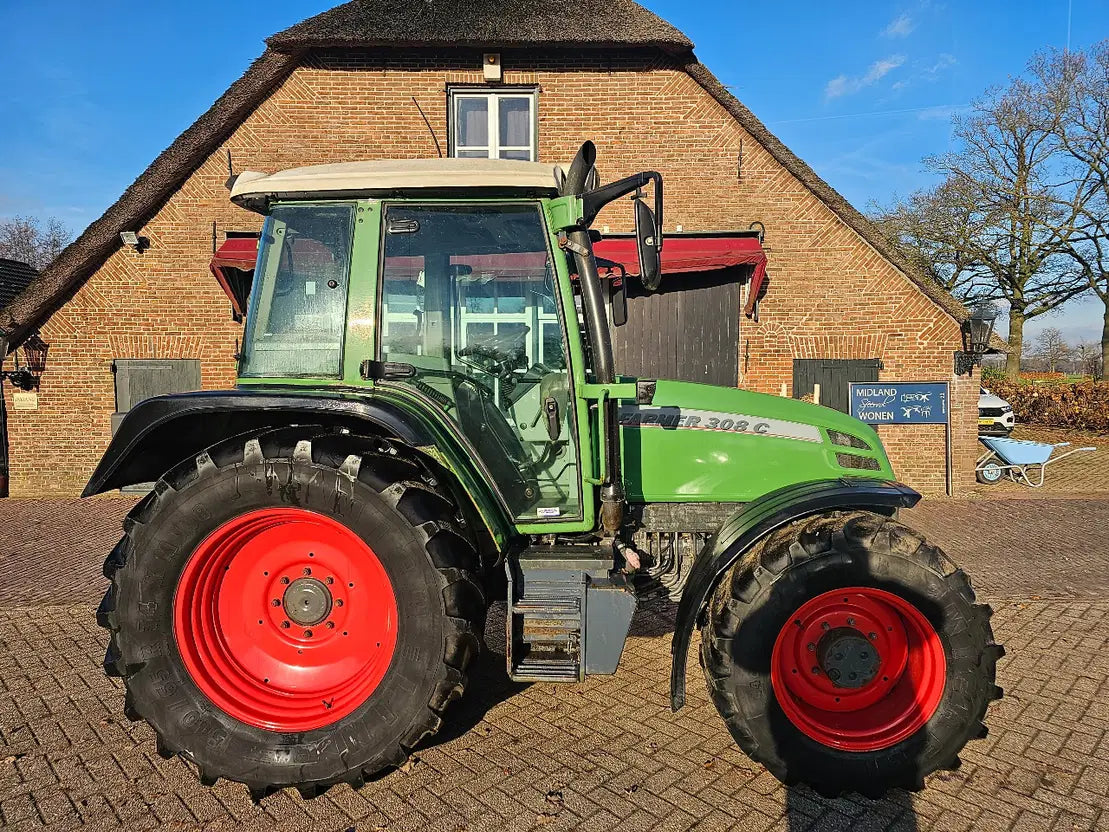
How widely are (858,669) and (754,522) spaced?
0.72 meters

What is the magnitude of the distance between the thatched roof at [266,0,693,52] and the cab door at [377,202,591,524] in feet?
25.9

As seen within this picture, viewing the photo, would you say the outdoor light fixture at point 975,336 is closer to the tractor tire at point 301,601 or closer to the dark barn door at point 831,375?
the dark barn door at point 831,375

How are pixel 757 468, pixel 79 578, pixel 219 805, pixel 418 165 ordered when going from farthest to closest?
1. pixel 79 578
2. pixel 757 468
3. pixel 418 165
4. pixel 219 805

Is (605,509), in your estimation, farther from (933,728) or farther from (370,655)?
(933,728)

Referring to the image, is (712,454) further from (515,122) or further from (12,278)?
(12,278)

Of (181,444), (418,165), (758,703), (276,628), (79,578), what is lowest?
(79,578)

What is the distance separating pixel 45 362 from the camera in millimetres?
9664

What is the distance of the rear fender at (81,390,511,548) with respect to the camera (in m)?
2.72

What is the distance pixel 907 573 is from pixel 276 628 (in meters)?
2.65

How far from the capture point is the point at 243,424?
309 cm

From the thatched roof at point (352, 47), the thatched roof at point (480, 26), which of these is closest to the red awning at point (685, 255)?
the thatched roof at point (352, 47)

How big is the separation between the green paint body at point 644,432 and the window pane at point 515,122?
761 cm

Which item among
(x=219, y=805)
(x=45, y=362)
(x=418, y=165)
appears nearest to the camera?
(x=219, y=805)

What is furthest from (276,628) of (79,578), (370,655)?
(79,578)
